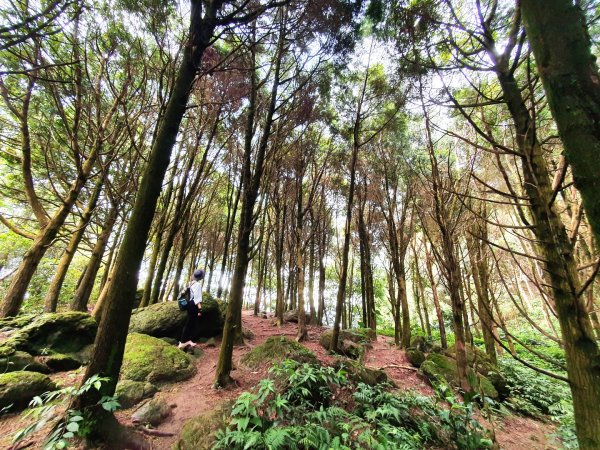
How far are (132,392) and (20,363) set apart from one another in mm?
1666

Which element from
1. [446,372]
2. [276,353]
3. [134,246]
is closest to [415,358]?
[446,372]

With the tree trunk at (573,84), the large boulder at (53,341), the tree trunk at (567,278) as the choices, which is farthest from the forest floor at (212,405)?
the tree trunk at (573,84)

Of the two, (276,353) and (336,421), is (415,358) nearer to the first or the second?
(276,353)

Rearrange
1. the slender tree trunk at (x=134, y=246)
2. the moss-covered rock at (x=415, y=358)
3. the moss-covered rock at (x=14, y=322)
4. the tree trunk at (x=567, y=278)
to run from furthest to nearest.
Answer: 1. the moss-covered rock at (x=415, y=358)
2. the moss-covered rock at (x=14, y=322)
3. the slender tree trunk at (x=134, y=246)
4. the tree trunk at (x=567, y=278)

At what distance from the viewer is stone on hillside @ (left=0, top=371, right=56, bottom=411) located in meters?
2.95

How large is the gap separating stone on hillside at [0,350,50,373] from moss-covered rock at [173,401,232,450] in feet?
8.73

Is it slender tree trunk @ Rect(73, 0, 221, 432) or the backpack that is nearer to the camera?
slender tree trunk @ Rect(73, 0, 221, 432)

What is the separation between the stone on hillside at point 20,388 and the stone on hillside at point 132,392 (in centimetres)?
80

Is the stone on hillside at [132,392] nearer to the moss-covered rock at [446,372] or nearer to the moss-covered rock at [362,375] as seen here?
the moss-covered rock at [362,375]

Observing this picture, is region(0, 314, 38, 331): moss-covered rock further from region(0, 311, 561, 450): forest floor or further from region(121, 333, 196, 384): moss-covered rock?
region(121, 333, 196, 384): moss-covered rock

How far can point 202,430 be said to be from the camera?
2.93 metres

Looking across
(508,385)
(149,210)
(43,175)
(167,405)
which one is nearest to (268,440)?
(167,405)

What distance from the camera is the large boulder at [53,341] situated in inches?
153

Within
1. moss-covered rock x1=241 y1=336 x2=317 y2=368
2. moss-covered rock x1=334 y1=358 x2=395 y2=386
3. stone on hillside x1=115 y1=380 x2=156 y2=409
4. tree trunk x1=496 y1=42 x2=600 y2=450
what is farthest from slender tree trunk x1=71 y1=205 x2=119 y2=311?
tree trunk x1=496 y1=42 x2=600 y2=450
